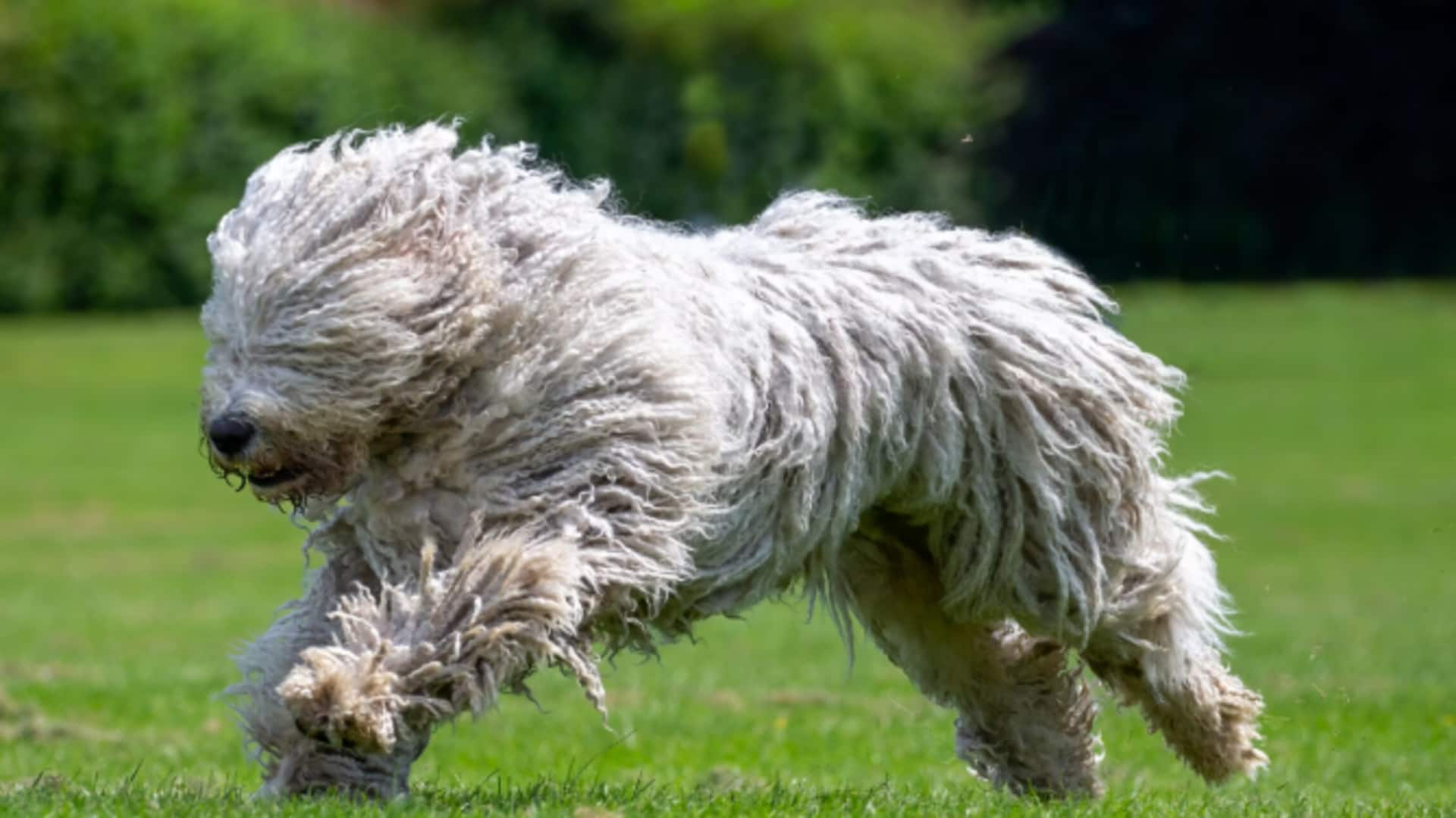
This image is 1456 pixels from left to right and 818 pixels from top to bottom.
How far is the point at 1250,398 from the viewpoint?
1225 inches

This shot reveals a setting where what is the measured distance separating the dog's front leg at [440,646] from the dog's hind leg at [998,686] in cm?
186

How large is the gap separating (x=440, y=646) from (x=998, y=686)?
251 centimetres

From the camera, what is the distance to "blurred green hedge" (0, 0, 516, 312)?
3338cm

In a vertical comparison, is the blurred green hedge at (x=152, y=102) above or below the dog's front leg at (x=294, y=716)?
below

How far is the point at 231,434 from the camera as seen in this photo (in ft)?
17.5

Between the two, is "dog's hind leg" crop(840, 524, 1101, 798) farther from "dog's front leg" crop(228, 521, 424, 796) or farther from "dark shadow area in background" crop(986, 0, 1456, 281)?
"dark shadow area in background" crop(986, 0, 1456, 281)

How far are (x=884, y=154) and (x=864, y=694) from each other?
11043mm

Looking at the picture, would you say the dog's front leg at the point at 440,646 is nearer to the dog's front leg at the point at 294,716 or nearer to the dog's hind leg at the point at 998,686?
the dog's front leg at the point at 294,716

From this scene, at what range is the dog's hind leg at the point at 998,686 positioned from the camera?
7047 mm

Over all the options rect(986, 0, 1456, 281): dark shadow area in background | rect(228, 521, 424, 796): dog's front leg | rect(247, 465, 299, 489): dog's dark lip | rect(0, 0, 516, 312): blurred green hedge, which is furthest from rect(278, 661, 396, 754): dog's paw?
rect(0, 0, 516, 312): blurred green hedge

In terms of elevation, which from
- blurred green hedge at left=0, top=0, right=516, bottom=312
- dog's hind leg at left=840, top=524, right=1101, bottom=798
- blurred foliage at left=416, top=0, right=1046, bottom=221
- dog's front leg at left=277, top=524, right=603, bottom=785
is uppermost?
dog's front leg at left=277, top=524, right=603, bottom=785

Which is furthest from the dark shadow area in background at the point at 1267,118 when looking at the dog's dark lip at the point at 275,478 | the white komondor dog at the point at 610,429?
the dog's dark lip at the point at 275,478

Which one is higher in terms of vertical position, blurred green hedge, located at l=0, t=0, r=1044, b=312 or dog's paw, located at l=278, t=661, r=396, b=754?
dog's paw, located at l=278, t=661, r=396, b=754

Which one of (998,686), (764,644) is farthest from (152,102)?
(998,686)
